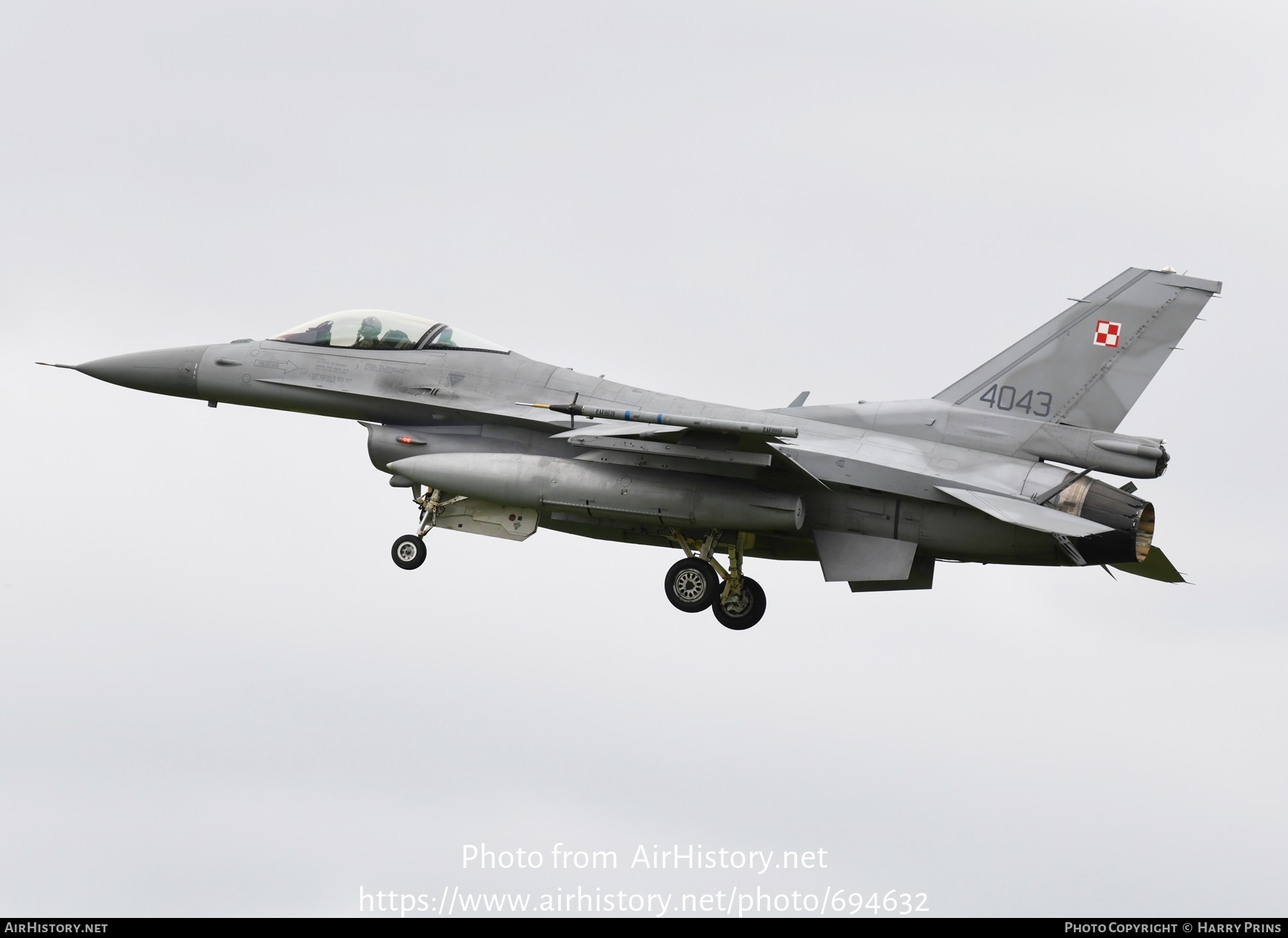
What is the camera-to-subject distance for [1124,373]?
20875mm

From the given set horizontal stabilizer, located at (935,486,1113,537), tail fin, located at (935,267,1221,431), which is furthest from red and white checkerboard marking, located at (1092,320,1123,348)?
horizontal stabilizer, located at (935,486,1113,537)

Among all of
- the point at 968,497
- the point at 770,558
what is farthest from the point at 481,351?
the point at 968,497

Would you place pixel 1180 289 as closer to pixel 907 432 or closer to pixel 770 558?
pixel 907 432

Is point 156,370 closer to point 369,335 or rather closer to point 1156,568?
point 369,335

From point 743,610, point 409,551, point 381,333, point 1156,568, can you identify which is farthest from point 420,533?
point 1156,568

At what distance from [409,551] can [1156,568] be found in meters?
8.56

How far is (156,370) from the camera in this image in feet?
75.5

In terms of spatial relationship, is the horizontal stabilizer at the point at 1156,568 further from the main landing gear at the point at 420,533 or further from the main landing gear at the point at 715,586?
the main landing gear at the point at 420,533

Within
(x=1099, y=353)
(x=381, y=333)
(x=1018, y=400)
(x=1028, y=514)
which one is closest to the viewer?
(x=1028, y=514)

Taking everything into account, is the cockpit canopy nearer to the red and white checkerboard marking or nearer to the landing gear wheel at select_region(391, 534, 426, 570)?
the landing gear wheel at select_region(391, 534, 426, 570)

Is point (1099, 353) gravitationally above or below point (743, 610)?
above

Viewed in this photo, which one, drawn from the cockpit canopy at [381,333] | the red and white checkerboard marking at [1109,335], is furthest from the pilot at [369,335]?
the red and white checkerboard marking at [1109,335]

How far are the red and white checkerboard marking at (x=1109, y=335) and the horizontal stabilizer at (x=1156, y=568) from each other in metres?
2.34

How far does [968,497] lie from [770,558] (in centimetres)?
295
